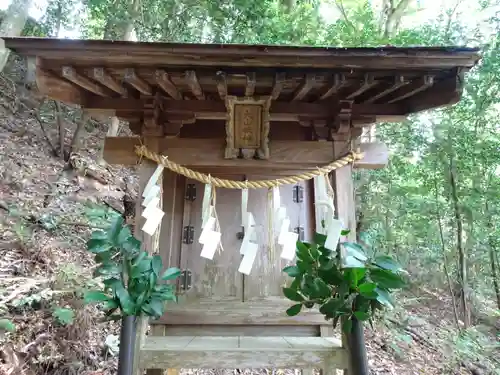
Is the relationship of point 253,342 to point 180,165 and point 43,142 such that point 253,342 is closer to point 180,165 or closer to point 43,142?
point 180,165

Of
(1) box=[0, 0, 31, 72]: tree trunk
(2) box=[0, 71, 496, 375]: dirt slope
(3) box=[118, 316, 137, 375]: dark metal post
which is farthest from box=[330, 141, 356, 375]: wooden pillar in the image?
(1) box=[0, 0, 31, 72]: tree trunk

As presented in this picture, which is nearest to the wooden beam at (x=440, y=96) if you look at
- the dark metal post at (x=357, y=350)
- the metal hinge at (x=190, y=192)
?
the dark metal post at (x=357, y=350)

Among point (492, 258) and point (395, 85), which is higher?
point (395, 85)

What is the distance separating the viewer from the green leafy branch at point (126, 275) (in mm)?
2098

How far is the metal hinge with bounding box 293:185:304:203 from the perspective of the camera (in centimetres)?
322

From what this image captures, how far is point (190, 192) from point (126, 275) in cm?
114

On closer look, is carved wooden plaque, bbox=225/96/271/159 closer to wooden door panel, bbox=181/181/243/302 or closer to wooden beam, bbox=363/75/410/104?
wooden door panel, bbox=181/181/243/302

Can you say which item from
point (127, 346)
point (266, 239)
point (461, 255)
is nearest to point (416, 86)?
point (266, 239)

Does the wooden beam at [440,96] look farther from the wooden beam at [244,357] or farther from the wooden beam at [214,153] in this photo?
the wooden beam at [244,357]

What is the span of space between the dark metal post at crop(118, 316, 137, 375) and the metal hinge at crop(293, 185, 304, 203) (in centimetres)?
176

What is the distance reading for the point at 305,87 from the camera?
2.48 m

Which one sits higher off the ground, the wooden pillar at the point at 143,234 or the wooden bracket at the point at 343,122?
the wooden bracket at the point at 343,122

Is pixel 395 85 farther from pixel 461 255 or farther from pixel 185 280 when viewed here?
pixel 461 255

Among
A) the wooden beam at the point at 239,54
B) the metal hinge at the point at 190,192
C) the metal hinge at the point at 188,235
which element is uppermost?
the wooden beam at the point at 239,54
